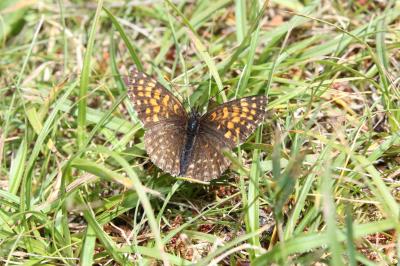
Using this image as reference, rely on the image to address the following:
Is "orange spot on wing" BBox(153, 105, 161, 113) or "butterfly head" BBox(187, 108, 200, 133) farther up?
"orange spot on wing" BBox(153, 105, 161, 113)

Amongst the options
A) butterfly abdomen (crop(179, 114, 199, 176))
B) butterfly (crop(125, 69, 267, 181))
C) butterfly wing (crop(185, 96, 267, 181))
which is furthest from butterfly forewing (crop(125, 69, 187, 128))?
butterfly wing (crop(185, 96, 267, 181))

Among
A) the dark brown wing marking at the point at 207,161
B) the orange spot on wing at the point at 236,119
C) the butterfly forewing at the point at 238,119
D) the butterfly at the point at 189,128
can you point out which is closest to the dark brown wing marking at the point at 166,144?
the butterfly at the point at 189,128

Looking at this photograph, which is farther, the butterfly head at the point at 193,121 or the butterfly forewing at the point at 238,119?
the butterfly head at the point at 193,121

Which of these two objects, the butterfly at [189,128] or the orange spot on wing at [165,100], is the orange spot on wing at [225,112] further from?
the orange spot on wing at [165,100]

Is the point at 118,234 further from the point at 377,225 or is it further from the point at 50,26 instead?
the point at 50,26

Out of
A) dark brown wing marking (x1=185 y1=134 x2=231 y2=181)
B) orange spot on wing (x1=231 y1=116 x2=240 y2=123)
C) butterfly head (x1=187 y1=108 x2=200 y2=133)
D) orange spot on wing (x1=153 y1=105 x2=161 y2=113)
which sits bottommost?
dark brown wing marking (x1=185 y1=134 x2=231 y2=181)

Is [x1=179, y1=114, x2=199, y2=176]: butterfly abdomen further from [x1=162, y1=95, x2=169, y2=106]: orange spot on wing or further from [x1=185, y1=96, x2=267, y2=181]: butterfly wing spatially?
[x1=162, y1=95, x2=169, y2=106]: orange spot on wing

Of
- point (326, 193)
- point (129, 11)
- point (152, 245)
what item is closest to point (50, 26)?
point (129, 11)

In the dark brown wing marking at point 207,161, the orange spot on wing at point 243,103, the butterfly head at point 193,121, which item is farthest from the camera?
the butterfly head at point 193,121

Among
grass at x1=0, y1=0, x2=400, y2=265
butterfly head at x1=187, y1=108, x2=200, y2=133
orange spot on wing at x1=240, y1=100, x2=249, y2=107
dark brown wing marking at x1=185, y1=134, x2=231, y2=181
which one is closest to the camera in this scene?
grass at x1=0, y1=0, x2=400, y2=265
